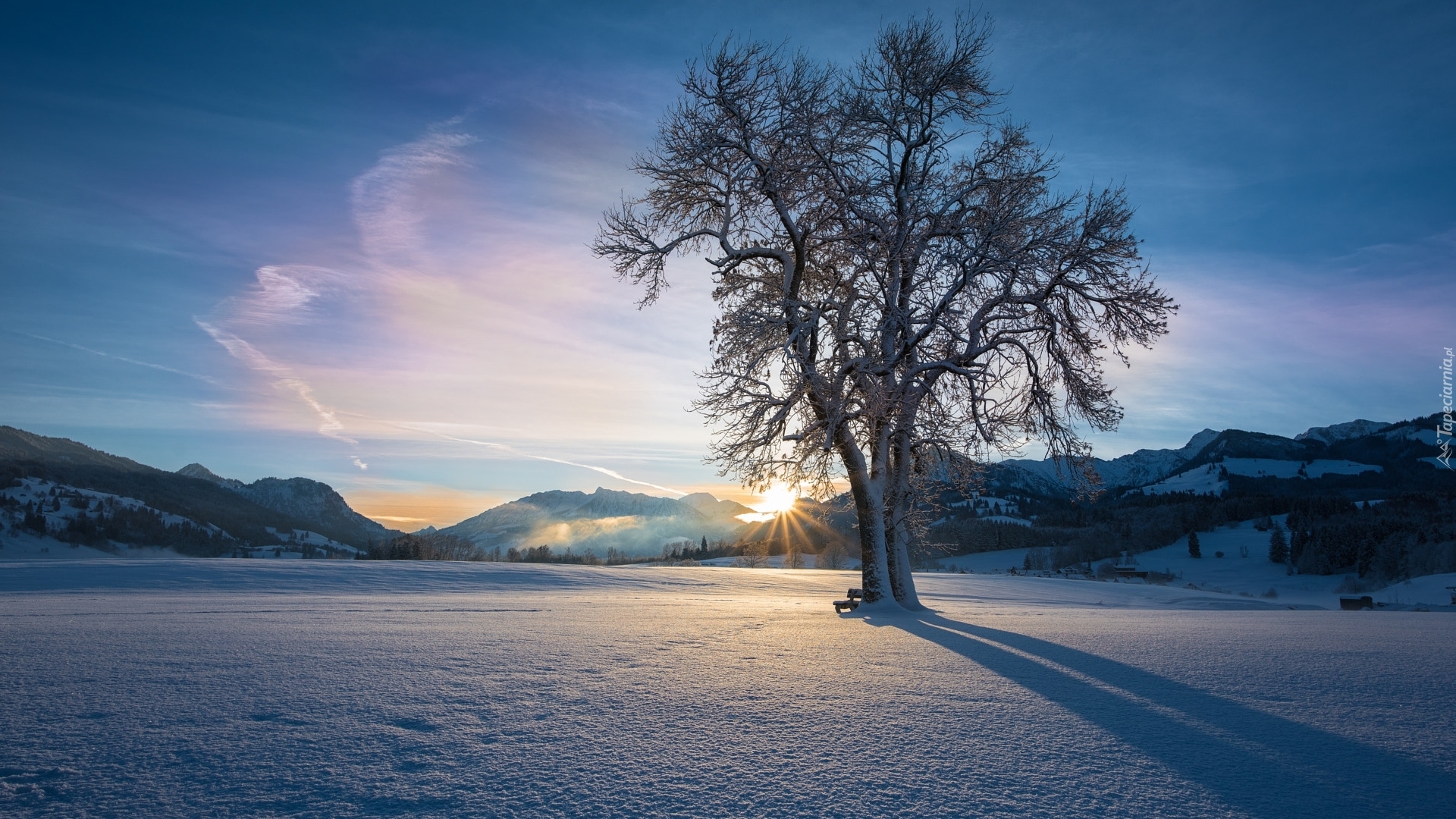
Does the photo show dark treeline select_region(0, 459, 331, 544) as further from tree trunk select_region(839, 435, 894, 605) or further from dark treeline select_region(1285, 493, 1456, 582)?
dark treeline select_region(1285, 493, 1456, 582)

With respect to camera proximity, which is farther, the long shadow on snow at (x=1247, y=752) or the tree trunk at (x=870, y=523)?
the tree trunk at (x=870, y=523)

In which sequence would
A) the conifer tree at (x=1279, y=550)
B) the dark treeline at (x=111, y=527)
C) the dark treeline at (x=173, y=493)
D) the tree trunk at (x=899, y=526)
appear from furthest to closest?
the dark treeline at (x=173, y=493)
the conifer tree at (x=1279, y=550)
the dark treeline at (x=111, y=527)
the tree trunk at (x=899, y=526)

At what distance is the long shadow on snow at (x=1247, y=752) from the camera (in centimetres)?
272

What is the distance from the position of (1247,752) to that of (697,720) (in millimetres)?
2780

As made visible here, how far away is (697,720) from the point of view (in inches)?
145

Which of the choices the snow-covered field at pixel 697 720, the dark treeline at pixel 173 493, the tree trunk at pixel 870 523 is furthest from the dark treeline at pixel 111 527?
the snow-covered field at pixel 697 720

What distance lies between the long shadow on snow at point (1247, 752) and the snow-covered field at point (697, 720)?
0.06ft

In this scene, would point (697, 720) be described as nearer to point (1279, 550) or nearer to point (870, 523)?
point (870, 523)

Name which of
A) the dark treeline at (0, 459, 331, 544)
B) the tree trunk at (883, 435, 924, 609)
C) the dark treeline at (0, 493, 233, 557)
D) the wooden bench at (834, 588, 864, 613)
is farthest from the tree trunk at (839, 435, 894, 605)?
the dark treeline at (0, 459, 331, 544)

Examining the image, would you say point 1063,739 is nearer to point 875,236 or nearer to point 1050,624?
point 1050,624

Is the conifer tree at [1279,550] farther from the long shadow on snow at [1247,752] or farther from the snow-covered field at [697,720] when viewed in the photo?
the long shadow on snow at [1247,752]

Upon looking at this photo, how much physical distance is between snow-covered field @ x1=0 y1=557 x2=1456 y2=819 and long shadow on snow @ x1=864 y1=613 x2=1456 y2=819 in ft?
0.06

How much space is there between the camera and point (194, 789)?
2559mm

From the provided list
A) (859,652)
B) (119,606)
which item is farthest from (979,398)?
(119,606)
